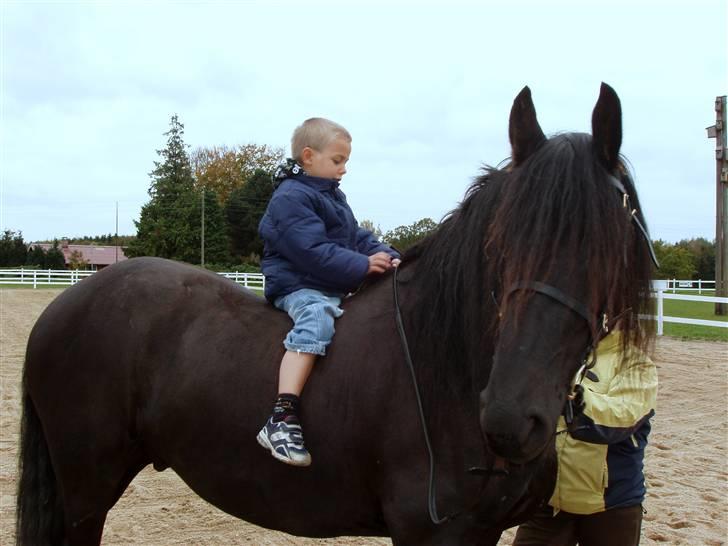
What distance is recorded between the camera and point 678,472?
18.6 ft

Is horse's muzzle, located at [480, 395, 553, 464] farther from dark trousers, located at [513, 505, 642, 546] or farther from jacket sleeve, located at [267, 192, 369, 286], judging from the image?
dark trousers, located at [513, 505, 642, 546]

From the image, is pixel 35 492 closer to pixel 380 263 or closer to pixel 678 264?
pixel 380 263

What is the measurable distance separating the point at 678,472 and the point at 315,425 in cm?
466

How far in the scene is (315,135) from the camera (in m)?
2.75

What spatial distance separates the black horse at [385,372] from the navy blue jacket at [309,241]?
145 millimetres

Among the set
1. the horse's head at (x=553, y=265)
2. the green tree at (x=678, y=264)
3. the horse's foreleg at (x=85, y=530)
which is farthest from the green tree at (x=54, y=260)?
the horse's head at (x=553, y=265)

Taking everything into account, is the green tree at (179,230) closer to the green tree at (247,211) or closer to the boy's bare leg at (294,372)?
the green tree at (247,211)

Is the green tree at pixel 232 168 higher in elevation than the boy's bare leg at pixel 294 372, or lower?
higher

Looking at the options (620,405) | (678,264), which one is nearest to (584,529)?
(620,405)

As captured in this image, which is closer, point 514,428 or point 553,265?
point 514,428

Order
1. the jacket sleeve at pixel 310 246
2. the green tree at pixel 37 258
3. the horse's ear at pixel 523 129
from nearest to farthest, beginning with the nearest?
1. the horse's ear at pixel 523 129
2. the jacket sleeve at pixel 310 246
3. the green tree at pixel 37 258

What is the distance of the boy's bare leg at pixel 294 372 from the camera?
7.82ft

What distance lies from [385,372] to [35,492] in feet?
6.56

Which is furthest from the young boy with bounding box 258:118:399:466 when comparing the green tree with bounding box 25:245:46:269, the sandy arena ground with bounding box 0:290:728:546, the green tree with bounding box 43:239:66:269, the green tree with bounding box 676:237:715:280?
the green tree with bounding box 25:245:46:269
